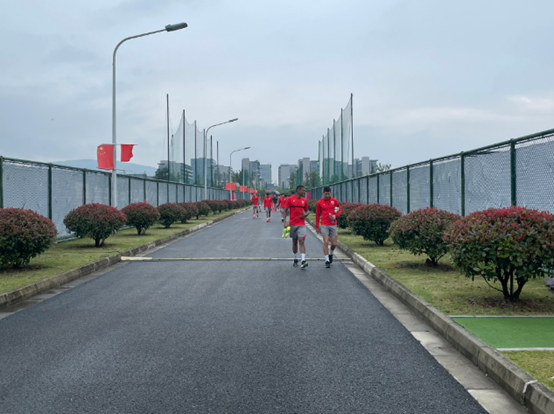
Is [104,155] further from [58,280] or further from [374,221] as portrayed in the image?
[374,221]

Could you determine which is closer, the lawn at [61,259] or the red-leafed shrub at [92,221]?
the lawn at [61,259]

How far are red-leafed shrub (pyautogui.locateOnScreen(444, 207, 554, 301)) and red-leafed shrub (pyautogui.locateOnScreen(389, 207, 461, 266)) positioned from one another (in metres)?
Result: 2.85

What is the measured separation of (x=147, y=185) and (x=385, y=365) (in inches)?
994

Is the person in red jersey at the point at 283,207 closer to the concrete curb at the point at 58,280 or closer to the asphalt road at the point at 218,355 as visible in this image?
the concrete curb at the point at 58,280

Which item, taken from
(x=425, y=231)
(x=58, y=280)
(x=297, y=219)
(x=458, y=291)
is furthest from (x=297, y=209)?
(x=58, y=280)

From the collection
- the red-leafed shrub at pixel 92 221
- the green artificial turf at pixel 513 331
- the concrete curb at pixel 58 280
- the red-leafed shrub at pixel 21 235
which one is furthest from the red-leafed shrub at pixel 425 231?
the red-leafed shrub at pixel 92 221

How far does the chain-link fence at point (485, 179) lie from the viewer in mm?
8297

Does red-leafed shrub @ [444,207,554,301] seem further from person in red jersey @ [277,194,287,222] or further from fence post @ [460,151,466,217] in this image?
person in red jersey @ [277,194,287,222]

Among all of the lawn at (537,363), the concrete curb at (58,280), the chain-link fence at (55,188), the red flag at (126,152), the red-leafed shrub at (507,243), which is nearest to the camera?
the lawn at (537,363)

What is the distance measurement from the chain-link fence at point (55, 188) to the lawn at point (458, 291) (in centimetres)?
990

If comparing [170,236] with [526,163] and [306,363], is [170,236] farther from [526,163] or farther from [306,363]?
[306,363]

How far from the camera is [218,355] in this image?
16.0 ft

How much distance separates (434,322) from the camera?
604 centimetres

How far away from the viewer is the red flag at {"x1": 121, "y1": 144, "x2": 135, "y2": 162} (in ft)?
59.6
